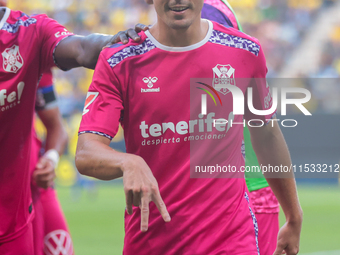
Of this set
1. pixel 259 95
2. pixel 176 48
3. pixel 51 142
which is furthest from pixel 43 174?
pixel 259 95

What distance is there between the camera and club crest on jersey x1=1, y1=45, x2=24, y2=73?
327cm

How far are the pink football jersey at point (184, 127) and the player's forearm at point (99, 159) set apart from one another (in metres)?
0.29

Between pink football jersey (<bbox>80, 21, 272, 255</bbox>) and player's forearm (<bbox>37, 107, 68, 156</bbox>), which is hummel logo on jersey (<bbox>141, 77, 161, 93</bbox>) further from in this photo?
player's forearm (<bbox>37, 107, 68, 156</bbox>)

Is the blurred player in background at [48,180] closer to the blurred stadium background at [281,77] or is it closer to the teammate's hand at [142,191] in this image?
the teammate's hand at [142,191]

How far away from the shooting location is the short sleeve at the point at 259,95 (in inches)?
107

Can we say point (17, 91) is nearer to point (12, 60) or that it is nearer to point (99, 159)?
point (12, 60)

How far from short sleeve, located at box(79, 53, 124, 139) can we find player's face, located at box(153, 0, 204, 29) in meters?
0.36

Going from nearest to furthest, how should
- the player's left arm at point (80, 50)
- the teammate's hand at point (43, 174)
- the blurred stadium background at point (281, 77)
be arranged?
1. the player's left arm at point (80, 50)
2. the teammate's hand at point (43, 174)
3. the blurred stadium background at point (281, 77)

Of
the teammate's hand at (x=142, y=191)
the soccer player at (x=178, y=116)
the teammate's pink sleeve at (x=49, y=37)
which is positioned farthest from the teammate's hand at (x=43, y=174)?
the teammate's hand at (x=142, y=191)

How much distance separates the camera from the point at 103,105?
2.47 metres

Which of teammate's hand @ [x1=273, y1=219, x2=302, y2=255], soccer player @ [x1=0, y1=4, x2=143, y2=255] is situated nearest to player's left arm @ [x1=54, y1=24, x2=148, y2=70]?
soccer player @ [x1=0, y1=4, x2=143, y2=255]

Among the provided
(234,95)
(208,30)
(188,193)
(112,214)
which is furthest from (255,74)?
(112,214)

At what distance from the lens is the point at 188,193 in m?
2.63

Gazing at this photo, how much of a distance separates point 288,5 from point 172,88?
1544 centimetres
